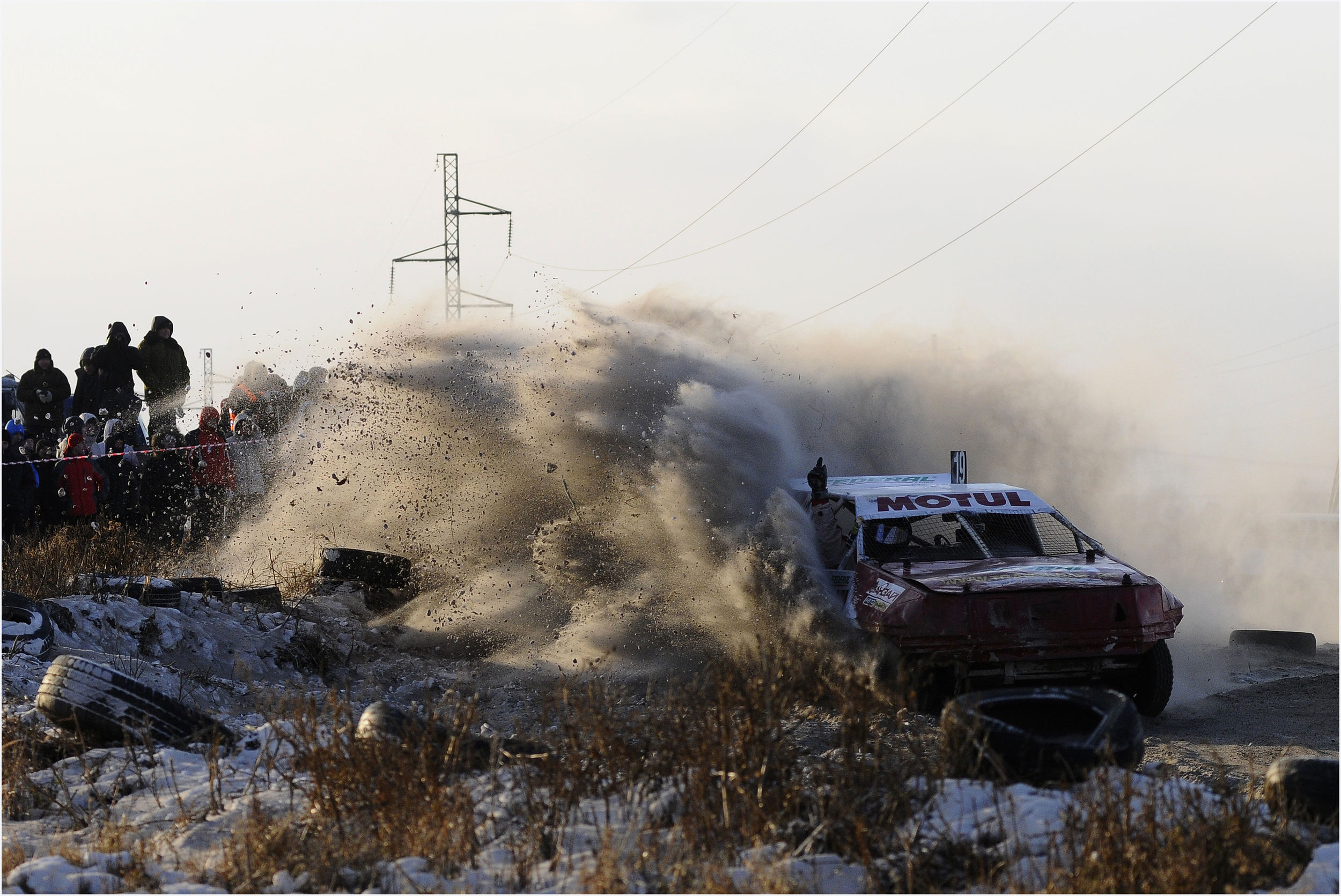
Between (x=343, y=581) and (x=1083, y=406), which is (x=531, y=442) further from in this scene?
(x=1083, y=406)

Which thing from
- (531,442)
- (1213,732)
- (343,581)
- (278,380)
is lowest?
(1213,732)

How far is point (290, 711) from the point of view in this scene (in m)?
6.00

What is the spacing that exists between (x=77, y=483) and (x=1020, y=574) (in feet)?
32.0

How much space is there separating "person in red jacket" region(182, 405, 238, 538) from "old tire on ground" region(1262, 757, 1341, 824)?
37.5 feet

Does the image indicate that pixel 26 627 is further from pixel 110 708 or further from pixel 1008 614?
pixel 1008 614

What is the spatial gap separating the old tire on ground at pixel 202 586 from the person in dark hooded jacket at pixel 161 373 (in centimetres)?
386

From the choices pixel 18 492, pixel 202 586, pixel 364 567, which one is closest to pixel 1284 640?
pixel 364 567

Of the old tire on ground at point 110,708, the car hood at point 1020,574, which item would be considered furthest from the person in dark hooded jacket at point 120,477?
the car hood at point 1020,574

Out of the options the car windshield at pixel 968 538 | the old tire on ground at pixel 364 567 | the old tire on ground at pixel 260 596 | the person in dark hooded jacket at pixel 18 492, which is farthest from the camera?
the person in dark hooded jacket at pixel 18 492

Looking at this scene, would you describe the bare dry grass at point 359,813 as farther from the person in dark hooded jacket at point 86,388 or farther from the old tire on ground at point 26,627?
the person in dark hooded jacket at point 86,388

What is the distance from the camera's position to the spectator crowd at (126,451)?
42.7 ft

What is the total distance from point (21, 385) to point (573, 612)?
7199 mm

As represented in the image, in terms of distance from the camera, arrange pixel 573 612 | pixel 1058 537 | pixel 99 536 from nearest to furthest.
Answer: pixel 1058 537
pixel 573 612
pixel 99 536

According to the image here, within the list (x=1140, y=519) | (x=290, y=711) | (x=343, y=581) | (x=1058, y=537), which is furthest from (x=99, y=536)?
(x=1140, y=519)
